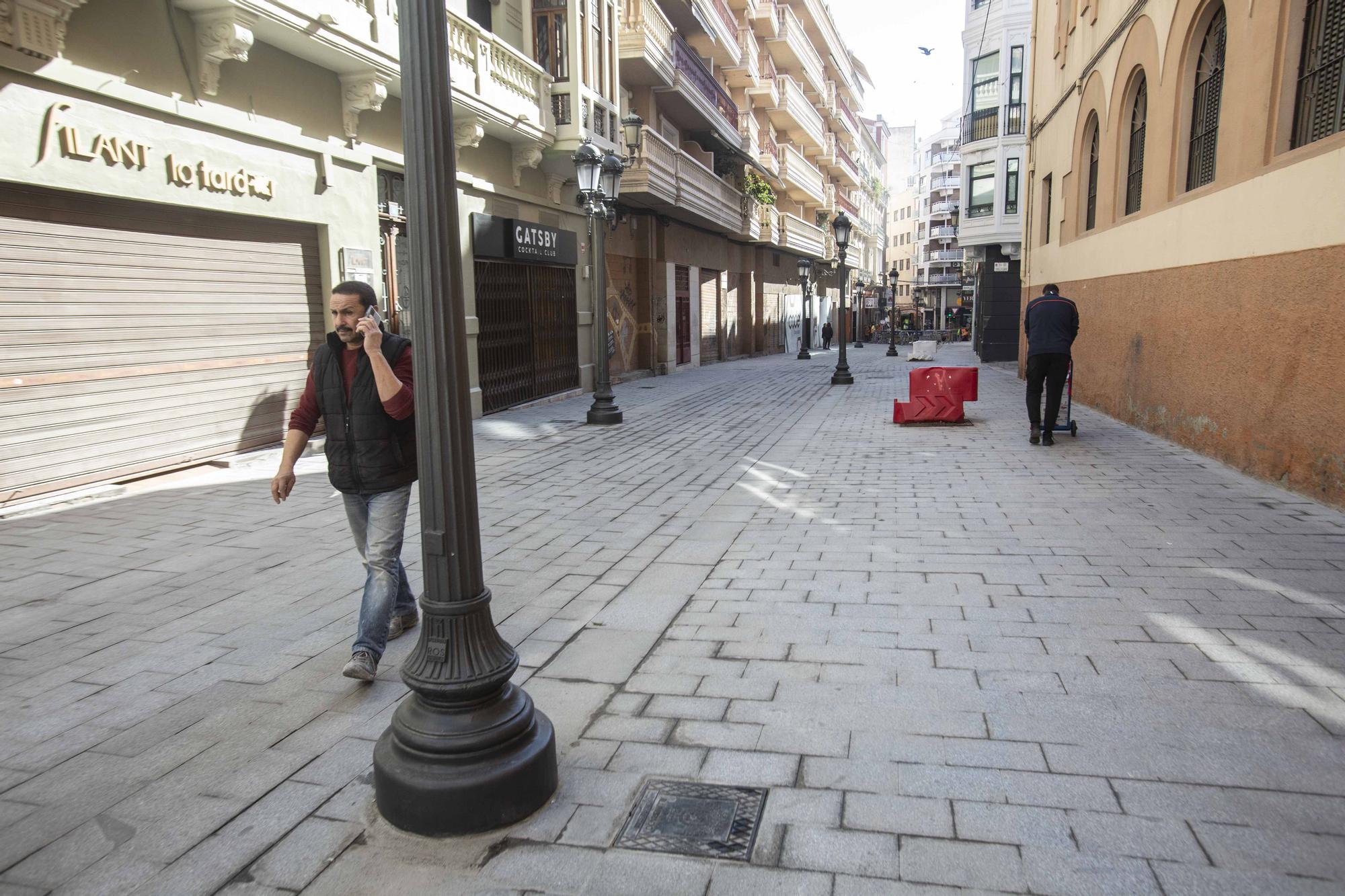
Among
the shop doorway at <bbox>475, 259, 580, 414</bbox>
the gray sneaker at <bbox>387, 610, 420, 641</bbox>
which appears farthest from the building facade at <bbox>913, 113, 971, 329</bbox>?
the gray sneaker at <bbox>387, 610, 420, 641</bbox>

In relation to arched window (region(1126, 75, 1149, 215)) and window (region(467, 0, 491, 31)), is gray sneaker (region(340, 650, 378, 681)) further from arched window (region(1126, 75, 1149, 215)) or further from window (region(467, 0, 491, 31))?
window (region(467, 0, 491, 31))

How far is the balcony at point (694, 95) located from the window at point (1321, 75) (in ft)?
53.6

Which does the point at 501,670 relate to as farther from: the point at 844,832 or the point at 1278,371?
the point at 1278,371

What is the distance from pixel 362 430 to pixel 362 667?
102 cm

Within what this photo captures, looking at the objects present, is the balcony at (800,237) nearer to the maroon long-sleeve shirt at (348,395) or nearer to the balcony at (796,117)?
the balcony at (796,117)

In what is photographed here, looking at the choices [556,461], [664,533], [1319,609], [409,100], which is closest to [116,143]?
[556,461]

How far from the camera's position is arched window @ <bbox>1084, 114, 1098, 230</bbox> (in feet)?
47.1

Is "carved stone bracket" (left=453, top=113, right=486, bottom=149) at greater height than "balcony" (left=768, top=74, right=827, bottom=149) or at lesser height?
lesser

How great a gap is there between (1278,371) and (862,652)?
217 inches

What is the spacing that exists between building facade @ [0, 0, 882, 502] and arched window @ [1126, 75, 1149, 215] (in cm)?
767

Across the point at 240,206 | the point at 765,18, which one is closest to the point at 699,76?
the point at 765,18

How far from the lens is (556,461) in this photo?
10086mm

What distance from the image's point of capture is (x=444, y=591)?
288cm

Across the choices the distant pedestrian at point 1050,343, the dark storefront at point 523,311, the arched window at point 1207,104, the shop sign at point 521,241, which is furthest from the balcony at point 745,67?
the distant pedestrian at point 1050,343
